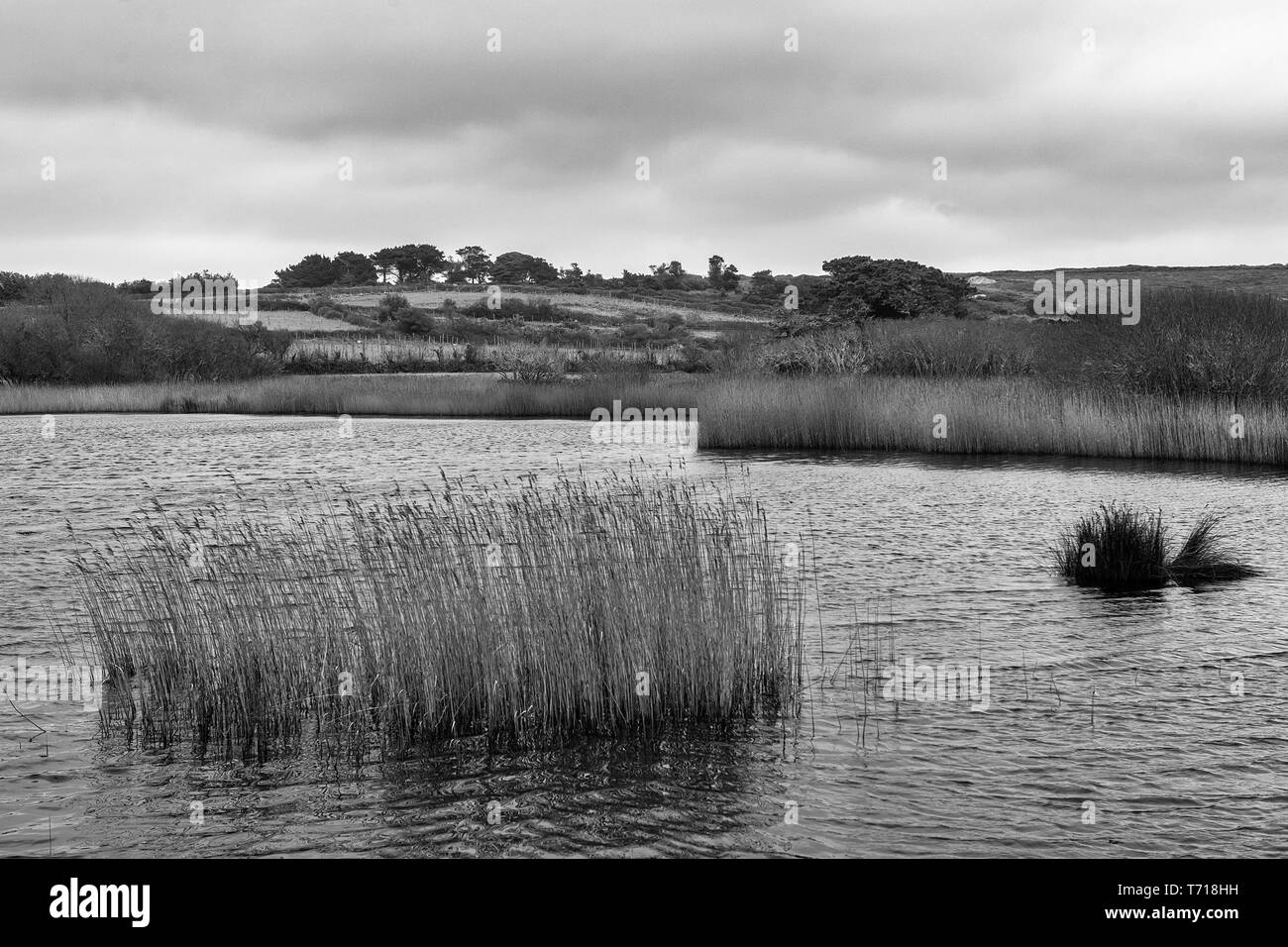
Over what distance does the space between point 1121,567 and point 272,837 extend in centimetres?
1067

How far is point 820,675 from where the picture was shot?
33.9 feet

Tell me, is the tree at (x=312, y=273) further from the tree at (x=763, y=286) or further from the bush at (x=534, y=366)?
the bush at (x=534, y=366)

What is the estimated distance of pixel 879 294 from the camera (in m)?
49.8

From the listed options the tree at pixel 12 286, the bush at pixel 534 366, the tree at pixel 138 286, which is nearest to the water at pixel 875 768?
the bush at pixel 534 366

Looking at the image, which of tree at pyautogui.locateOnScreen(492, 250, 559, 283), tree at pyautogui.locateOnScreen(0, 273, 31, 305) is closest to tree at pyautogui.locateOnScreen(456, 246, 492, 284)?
tree at pyautogui.locateOnScreen(492, 250, 559, 283)

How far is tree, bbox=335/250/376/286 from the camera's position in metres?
128

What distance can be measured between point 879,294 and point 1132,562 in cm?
3668

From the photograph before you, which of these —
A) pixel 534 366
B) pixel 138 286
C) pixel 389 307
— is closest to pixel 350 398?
pixel 534 366

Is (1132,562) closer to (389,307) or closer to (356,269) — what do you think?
(389,307)

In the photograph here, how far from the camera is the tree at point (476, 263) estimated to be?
130125mm

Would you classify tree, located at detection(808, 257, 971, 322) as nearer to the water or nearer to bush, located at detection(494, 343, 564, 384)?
bush, located at detection(494, 343, 564, 384)

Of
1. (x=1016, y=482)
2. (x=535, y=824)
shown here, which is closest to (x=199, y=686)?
(x=535, y=824)
